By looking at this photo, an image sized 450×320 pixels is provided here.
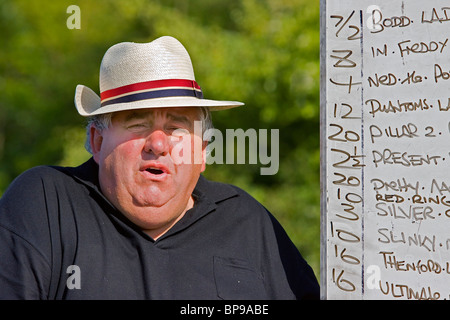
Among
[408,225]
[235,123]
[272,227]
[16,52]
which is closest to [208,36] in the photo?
[235,123]

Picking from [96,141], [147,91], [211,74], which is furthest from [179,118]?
[211,74]

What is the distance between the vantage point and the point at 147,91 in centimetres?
247

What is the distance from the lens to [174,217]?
8.41 feet

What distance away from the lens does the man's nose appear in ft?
7.89

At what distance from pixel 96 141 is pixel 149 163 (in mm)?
296

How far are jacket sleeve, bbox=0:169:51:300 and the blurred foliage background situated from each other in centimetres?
514

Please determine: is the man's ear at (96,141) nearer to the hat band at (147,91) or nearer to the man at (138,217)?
the man at (138,217)

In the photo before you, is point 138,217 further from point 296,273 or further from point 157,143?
point 296,273

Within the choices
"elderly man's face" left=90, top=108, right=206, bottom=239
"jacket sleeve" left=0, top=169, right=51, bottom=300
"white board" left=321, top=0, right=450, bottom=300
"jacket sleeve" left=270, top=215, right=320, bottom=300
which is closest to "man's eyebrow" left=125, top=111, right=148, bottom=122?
"elderly man's face" left=90, top=108, right=206, bottom=239

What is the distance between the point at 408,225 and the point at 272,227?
70 centimetres

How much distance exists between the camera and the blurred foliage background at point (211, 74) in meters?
Result: 7.48

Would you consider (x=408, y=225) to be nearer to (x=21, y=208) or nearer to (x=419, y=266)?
(x=419, y=266)

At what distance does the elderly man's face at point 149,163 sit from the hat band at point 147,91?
53mm
